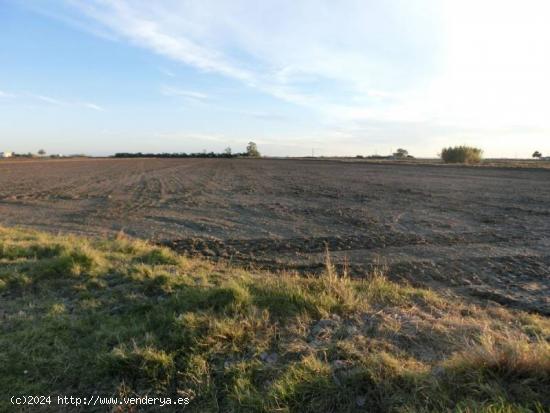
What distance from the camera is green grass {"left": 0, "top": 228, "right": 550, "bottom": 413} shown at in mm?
3139

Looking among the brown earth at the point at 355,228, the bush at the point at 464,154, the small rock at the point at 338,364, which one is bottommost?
the brown earth at the point at 355,228

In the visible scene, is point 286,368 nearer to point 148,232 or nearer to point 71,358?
point 71,358

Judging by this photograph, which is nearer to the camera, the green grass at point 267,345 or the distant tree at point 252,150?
the green grass at point 267,345

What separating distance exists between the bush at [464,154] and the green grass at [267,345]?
72.8 metres

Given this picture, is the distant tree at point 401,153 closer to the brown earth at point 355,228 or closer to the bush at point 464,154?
the bush at point 464,154

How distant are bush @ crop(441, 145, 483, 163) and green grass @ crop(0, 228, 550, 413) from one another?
72849 millimetres

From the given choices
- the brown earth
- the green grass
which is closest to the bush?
the brown earth

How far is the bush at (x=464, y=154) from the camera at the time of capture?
232 ft

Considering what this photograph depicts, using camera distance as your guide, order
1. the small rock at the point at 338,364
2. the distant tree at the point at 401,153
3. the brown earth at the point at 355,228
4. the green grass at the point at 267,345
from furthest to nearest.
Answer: the distant tree at the point at 401,153 → the brown earth at the point at 355,228 → the small rock at the point at 338,364 → the green grass at the point at 267,345

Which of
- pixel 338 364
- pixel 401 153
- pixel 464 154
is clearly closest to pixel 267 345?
pixel 338 364

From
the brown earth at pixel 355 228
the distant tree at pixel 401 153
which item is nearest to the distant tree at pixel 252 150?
the distant tree at pixel 401 153

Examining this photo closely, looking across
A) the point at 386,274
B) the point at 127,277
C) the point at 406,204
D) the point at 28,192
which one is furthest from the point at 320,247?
the point at 28,192

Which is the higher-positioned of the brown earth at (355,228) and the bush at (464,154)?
the bush at (464,154)

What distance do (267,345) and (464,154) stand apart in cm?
7582
